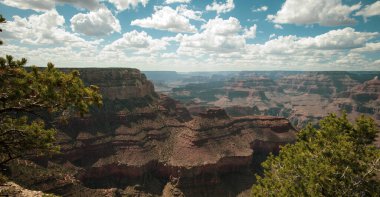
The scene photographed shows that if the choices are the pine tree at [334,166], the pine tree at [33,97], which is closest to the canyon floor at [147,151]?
the pine tree at [33,97]

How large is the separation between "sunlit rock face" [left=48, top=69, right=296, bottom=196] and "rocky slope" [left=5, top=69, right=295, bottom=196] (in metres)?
0.23

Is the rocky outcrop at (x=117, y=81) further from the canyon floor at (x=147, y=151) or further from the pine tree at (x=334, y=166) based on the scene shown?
the pine tree at (x=334, y=166)

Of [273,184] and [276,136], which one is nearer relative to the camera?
[273,184]

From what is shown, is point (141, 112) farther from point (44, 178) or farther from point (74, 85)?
point (74, 85)

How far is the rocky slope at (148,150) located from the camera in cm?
7425

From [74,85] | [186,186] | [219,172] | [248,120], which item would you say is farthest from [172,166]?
[74,85]

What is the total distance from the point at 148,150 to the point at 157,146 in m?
3.81

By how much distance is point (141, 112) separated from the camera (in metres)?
99.8

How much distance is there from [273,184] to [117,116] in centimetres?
7138

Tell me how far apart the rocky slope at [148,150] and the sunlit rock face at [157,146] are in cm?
23

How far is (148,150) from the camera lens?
85.4 meters

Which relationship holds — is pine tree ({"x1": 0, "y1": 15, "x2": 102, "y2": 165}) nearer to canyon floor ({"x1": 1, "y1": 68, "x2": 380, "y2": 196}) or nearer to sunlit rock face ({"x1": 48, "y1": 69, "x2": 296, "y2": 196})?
canyon floor ({"x1": 1, "y1": 68, "x2": 380, "y2": 196})

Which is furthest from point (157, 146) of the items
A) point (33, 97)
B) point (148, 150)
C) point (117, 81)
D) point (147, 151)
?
point (33, 97)

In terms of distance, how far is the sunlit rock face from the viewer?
7725cm
